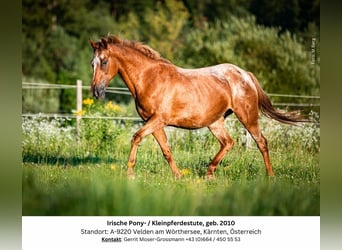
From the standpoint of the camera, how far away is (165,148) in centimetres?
820

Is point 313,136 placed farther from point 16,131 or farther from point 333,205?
point 16,131

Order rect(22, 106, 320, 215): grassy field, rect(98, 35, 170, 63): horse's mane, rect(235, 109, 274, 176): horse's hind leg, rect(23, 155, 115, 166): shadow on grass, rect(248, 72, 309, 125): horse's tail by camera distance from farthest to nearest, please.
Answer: rect(23, 155, 115, 166): shadow on grass < rect(248, 72, 309, 125): horse's tail < rect(235, 109, 274, 176): horse's hind leg < rect(98, 35, 170, 63): horse's mane < rect(22, 106, 320, 215): grassy field

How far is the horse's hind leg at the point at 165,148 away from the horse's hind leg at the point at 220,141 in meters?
0.47

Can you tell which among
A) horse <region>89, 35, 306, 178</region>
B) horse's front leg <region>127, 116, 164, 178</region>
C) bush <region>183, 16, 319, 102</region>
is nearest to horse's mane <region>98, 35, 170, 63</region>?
horse <region>89, 35, 306, 178</region>

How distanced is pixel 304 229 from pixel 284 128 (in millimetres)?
1746

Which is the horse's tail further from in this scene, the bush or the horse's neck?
the horse's neck

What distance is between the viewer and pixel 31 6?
14156mm

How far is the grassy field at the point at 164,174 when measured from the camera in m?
7.73

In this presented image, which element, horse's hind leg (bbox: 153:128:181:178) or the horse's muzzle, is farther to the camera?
horse's hind leg (bbox: 153:128:181:178)

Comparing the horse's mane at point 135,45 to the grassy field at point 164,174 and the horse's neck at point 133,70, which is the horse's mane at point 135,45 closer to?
the horse's neck at point 133,70

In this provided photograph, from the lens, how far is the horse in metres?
7.98

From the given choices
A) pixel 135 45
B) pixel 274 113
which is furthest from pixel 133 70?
pixel 274 113

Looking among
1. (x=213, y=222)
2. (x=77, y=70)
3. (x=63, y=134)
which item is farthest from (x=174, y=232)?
(x=77, y=70)

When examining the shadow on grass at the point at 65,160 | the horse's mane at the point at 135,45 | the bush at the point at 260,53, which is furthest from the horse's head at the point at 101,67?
the bush at the point at 260,53
